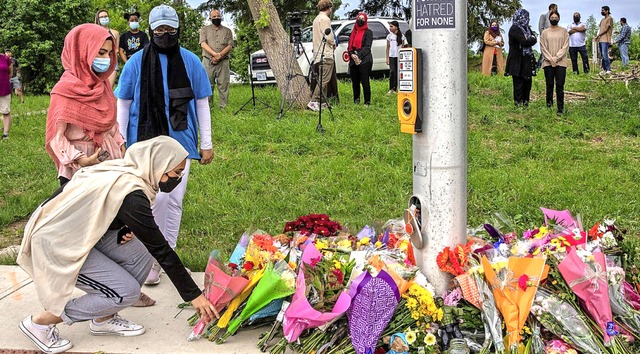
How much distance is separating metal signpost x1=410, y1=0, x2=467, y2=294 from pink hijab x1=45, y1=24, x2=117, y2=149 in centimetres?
209

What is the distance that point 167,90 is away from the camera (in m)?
4.75

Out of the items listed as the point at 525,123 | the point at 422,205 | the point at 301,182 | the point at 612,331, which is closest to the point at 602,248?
the point at 612,331

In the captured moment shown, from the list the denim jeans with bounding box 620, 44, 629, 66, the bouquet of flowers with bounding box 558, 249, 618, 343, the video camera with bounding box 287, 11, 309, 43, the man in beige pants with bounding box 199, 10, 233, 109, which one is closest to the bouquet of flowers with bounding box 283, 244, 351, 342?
the bouquet of flowers with bounding box 558, 249, 618, 343

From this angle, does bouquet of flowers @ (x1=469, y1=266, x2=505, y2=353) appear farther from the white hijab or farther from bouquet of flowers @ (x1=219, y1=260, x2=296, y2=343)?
the white hijab

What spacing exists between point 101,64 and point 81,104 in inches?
11.4

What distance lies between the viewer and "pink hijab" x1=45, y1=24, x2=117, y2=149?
4.44m

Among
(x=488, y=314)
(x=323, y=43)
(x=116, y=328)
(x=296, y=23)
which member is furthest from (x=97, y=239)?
(x=323, y=43)

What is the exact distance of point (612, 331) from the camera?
11.9 feet

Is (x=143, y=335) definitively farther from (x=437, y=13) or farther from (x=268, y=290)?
(x=437, y=13)

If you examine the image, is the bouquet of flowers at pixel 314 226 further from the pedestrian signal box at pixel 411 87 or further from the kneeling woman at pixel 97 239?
the pedestrian signal box at pixel 411 87

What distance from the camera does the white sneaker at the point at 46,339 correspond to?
12.9ft

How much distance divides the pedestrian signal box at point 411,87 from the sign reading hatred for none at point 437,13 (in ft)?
0.52

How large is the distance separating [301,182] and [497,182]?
2163mm

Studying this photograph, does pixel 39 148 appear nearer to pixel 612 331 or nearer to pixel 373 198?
pixel 373 198
